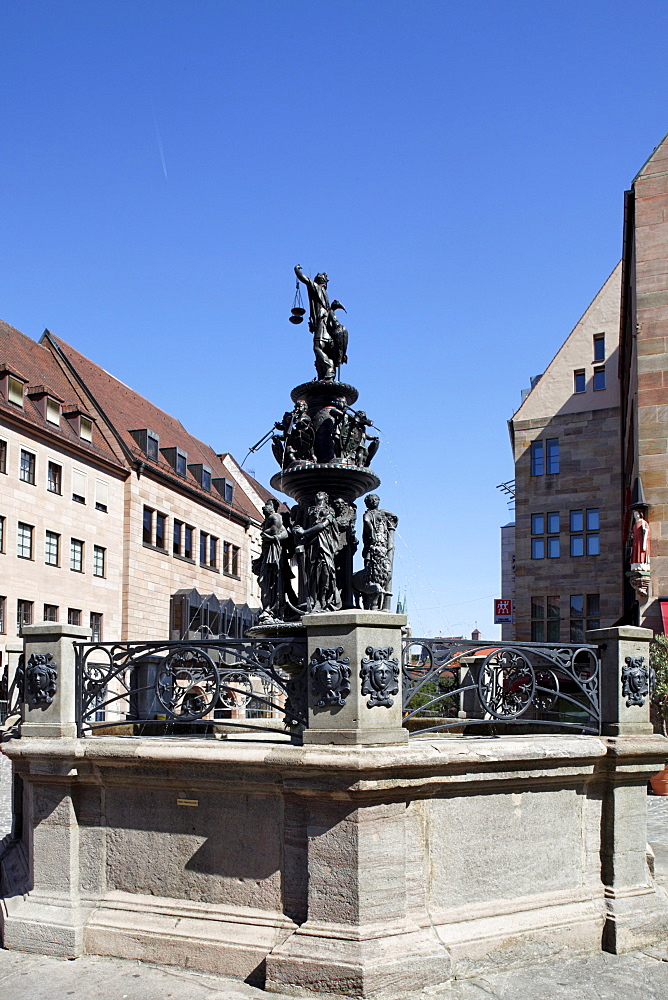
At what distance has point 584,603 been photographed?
1503 inches

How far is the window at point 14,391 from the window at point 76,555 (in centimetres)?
590

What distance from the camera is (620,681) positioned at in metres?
6.61

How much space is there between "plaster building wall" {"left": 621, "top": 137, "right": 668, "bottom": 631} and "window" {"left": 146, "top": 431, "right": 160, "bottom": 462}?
27.9 metres

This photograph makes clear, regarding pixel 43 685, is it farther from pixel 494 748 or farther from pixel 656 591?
pixel 656 591

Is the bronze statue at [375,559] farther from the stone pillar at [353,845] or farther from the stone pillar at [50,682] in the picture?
the stone pillar at [353,845]

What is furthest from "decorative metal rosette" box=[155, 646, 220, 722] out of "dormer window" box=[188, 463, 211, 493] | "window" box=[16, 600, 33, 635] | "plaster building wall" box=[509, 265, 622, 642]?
"dormer window" box=[188, 463, 211, 493]

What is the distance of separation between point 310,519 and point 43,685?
12.4 ft

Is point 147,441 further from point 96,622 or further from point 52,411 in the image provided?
point 96,622

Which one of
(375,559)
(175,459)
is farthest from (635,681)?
(175,459)

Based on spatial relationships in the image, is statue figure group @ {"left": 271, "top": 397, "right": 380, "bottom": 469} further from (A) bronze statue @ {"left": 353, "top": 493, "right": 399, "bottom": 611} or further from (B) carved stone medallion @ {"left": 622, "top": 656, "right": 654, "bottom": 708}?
(B) carved stone medallion @ {"left": 622, "top": 656, "right": 654, "bottom": 708}

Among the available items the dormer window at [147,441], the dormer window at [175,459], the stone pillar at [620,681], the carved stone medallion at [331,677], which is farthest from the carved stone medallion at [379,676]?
the dormer window at [175,459]

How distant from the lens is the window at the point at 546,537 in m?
39.4

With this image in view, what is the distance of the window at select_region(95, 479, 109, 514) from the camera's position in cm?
3844

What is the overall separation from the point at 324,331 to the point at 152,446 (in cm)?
3553
